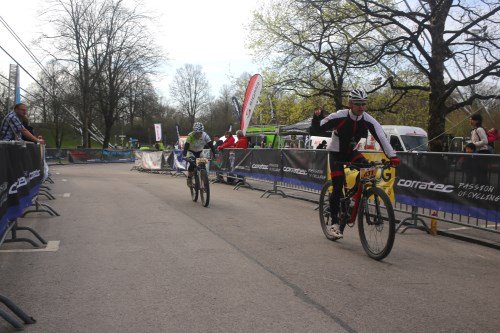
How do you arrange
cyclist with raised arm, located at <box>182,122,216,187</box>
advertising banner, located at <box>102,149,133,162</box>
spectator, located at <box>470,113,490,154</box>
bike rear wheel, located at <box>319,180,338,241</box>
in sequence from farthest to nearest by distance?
advertising banner, located at <box>102,149,133,162</box>
cyclist with raised arm, located at <box>182,122,216,187</box>
spectator, located at <box>470,113,490,154</box>
bike rear wheel, located at <box>319,180,338,241</box>

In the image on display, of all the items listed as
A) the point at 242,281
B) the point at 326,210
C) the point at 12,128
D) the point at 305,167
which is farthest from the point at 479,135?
the point at 12,128

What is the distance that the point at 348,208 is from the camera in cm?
639

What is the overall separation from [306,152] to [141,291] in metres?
7.90

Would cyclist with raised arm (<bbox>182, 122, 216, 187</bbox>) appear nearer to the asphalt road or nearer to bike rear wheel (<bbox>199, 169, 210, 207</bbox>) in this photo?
bike rear wheel (<bbox>199, 169, 210, 207</bbox>)

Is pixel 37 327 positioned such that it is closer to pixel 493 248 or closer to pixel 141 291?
pixel 141 291

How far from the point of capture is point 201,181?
1097 centimetres

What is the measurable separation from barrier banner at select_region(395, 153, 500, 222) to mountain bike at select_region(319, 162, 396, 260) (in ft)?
6.38

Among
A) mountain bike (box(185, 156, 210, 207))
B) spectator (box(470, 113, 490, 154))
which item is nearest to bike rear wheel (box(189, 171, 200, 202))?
mountain bike (box(185, 156, 210, 207))

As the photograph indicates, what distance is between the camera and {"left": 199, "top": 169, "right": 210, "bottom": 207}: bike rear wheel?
1053 centimetres

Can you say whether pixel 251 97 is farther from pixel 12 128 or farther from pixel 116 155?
pixel 116 155

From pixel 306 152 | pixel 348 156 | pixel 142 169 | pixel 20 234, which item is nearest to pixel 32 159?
pixel 20 234

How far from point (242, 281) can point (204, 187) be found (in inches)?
237

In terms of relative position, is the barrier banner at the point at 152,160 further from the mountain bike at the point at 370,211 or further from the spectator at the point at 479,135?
the mountain bike at the point at 370,211

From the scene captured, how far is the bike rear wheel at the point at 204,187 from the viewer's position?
10531mm
